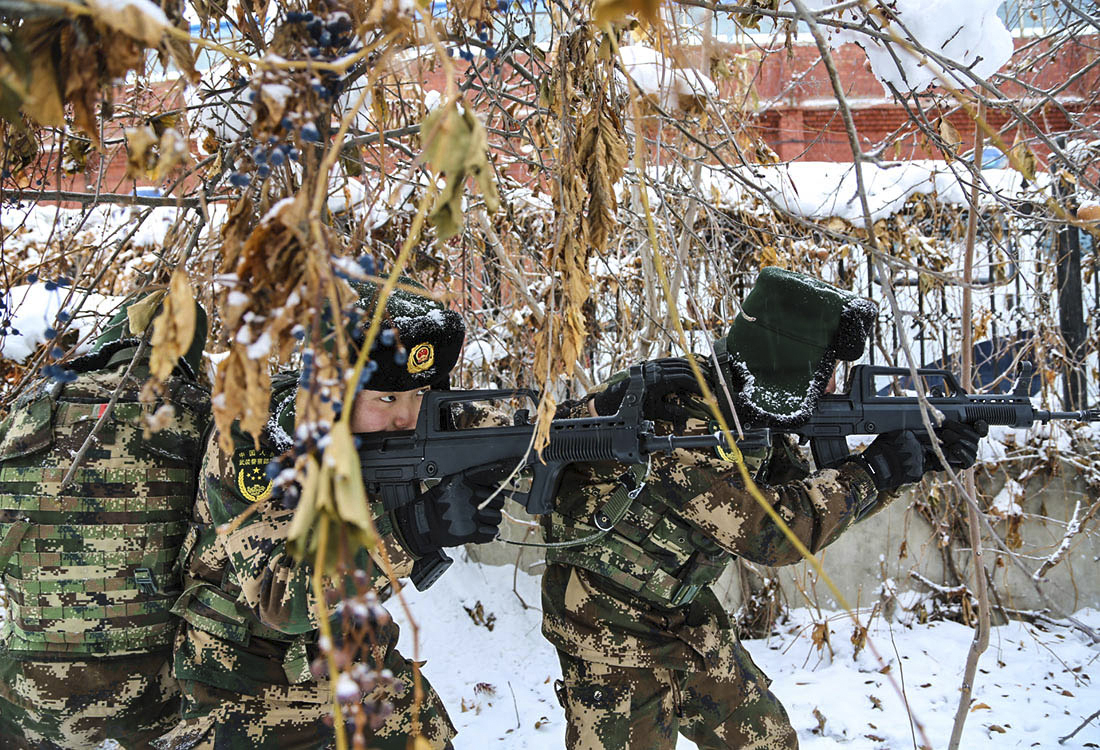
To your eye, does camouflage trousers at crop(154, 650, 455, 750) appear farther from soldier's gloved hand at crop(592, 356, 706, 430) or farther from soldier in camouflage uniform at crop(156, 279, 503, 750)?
soldier's gloved hand at crop(592, 356, 706, 430)

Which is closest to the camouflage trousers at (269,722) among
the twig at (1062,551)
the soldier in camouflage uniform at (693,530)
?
the soldier in camouflage uniform at (693,530)

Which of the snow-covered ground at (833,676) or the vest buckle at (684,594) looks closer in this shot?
the vest buckle at (684,594)

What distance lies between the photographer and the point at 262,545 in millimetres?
2166

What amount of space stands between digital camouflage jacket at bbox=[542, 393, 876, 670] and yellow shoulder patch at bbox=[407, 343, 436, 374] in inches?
27.9

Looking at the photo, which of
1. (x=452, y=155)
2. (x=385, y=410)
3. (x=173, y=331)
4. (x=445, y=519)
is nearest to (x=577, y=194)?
(x=452, y=155)

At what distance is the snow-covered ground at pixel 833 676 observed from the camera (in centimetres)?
369

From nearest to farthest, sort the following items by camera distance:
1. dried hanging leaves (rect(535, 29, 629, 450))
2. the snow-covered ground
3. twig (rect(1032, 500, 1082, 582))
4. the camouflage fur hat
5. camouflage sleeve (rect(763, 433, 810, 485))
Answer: dried hanging leaves (rect(535, 29, 629, 450)) < the camouflage fur hat < camouflage sleeve (rect(763, 433, 810, 485)) < twig (rect(1032, 500, 1082, 582)) < the snow-covered ground

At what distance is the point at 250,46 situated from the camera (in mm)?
2111

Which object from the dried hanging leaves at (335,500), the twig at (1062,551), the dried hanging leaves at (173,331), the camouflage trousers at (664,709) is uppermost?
the dried hanging leaves at (173,331)

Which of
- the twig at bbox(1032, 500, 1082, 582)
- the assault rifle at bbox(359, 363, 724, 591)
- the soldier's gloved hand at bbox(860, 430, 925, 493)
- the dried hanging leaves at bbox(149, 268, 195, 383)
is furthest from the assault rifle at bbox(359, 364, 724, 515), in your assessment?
the twig at bbox(1032, 500, 1082, 582)

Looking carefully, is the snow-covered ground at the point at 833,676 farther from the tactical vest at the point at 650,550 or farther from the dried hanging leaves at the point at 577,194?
the dried hanging leaves at the point at 577,194

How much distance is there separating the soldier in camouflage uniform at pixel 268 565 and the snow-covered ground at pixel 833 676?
128 centimetres

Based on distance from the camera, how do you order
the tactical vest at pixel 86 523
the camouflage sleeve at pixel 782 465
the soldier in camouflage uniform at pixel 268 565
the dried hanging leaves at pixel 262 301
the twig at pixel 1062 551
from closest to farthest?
the dried hanging leaves at pixel 262 301, the soldier in camouflage uniform at pixel 268 565, the tactical vest at pixel 86 523, the camouflage sleeve at pixel 782 465, the twig at pixel 1062 551

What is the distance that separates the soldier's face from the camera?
2377 millimetres
